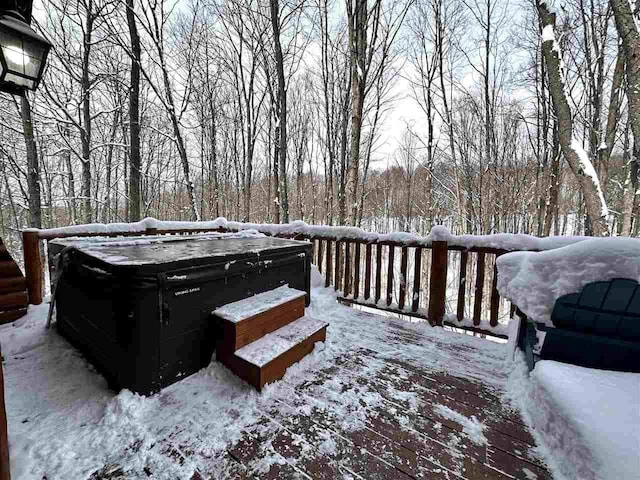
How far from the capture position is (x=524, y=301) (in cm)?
184

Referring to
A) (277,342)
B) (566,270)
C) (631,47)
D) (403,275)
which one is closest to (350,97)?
(631,47)

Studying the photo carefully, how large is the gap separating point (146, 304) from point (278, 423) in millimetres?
1035

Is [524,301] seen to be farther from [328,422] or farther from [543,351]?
[328,422]

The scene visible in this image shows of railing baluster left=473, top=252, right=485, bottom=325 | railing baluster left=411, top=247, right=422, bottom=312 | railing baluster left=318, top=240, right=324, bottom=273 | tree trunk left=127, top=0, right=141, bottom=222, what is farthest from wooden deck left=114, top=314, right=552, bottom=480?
tree trunk left=127, top=0, right=141, bottom=222

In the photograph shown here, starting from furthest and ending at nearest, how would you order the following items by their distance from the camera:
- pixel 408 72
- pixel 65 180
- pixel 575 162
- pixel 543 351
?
pixel 65 180, pixel 408 72, pixel 575 162, pixel 543 351

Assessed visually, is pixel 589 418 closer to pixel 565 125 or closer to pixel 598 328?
pixel 598 328

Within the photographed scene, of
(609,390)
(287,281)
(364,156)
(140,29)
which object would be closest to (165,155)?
(140,29)

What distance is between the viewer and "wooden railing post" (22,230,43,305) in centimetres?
322

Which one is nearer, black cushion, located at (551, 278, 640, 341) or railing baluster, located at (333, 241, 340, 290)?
black cushion, located at (551, 278, 640, 341)

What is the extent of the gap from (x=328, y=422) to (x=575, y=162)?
17.0 ft

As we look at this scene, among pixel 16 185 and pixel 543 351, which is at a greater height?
pixel 16 185

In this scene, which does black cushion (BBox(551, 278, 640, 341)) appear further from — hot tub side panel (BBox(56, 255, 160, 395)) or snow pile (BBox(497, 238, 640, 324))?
hot tub side panel (BBox(56, 255, 160, 395))

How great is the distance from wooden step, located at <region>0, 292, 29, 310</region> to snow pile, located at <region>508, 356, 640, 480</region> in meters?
4.50

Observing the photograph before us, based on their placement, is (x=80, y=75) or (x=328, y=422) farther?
(x=80, y=75)
